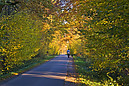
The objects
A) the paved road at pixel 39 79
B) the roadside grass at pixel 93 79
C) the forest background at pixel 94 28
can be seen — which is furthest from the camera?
the paved road at pixel 39 79

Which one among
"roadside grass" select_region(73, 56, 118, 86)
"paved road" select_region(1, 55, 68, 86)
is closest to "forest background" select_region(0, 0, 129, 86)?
"roadside grass" select_region(73, 56, 118, 86)

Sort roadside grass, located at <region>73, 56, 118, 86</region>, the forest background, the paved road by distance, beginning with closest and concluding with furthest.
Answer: the forest background → roadside grass, located at <region>73, 56, 118, 86</region> → the paved road

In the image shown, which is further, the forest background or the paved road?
the paved road

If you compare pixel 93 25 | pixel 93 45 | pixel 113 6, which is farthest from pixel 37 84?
pixel 113 6

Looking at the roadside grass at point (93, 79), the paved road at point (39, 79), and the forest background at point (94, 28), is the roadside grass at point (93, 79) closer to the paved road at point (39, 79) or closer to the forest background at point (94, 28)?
the forest background at point (94, 28)

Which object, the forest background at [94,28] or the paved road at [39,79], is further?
the paved road at [39,79]

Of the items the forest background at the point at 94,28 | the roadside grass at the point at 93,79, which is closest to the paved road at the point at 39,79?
the roadside grass at the point at 93,79

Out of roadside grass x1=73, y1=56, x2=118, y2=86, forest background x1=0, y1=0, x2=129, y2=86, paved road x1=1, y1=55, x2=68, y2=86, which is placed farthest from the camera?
paved road x1=1, y1=55, x2=68, y2=86

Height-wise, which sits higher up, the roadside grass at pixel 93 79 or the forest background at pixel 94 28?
the forest background at pixel 94 28

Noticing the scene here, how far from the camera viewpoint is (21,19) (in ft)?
58.9

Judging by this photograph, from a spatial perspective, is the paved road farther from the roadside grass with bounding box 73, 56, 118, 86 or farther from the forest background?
the forest background

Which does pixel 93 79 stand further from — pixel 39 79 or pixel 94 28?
pixel 94 28

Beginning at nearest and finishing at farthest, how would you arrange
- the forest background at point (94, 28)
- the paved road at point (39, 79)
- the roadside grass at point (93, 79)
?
the forest background at point (94, 28) → the roadside grass at point (93, 79) → the paved road at point (39, 79)

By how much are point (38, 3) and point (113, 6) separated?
6.37m
